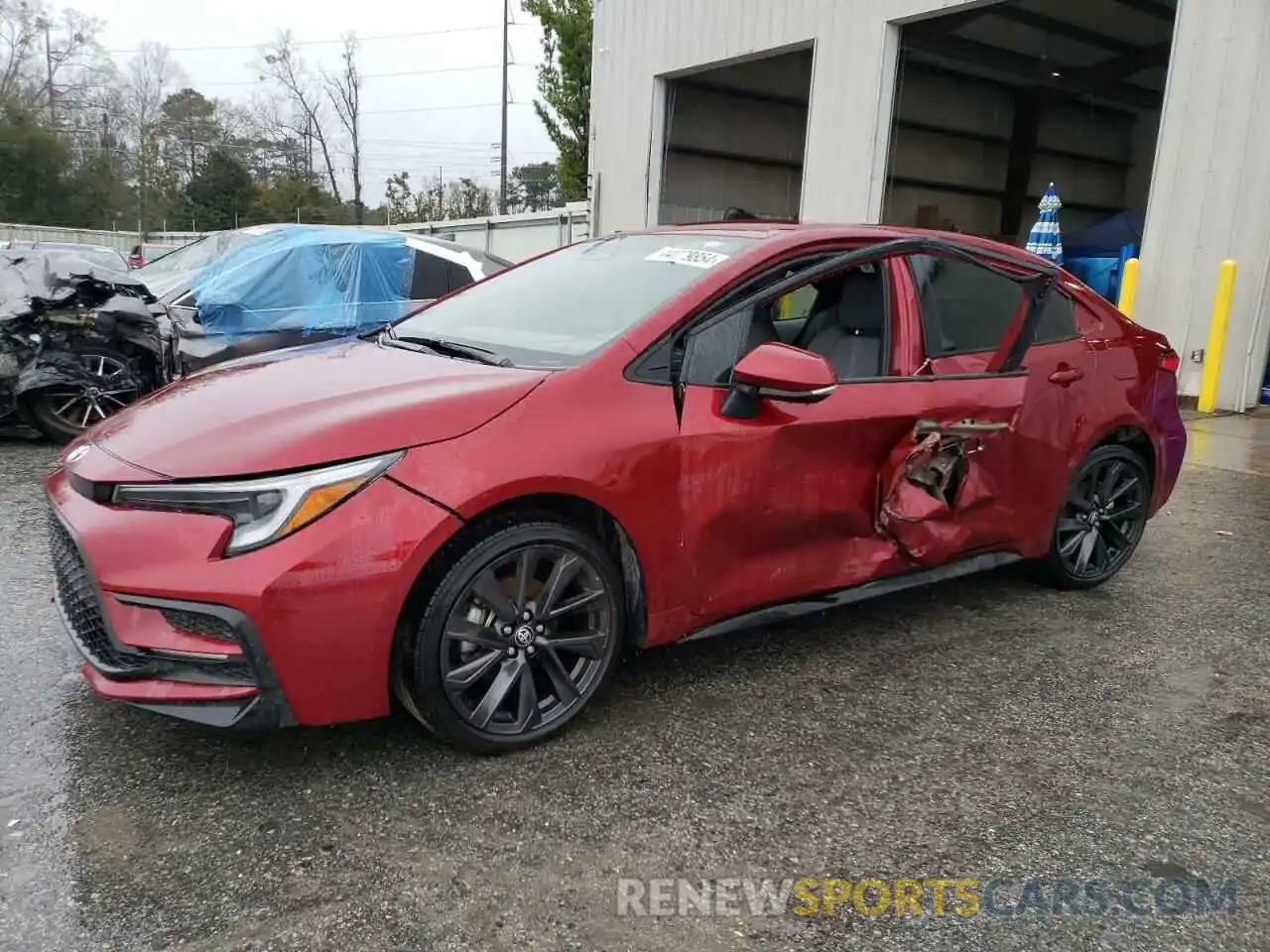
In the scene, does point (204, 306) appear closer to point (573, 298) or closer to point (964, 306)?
point (573, 298)

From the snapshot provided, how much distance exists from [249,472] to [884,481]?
6.86ft

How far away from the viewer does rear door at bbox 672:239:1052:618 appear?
292 cm

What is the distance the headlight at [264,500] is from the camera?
2.28 m

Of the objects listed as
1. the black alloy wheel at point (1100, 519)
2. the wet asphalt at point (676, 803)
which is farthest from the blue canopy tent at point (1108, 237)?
the wet asphalt at point (676, 803)

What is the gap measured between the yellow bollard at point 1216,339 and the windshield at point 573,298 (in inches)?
316

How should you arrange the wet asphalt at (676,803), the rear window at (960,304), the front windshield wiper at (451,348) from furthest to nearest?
the rear window at (960,304)
the front windshield wiper at (451,348)
the wet asphalt at (676,803)

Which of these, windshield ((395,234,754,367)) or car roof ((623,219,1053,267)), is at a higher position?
car roof ((623,219,1053,267))

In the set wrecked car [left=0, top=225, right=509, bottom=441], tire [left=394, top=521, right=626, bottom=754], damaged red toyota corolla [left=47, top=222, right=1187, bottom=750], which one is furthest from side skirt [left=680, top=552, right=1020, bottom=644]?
wrecked car [left=0, top=225, right=509, bottom=441]

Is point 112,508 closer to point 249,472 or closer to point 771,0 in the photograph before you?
point 249,472

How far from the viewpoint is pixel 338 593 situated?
7.54 feet

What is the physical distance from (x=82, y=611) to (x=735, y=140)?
17398mm

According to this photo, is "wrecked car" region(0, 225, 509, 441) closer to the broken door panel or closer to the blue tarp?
the blue tarp

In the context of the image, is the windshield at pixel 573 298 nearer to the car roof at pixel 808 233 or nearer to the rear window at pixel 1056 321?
the car roof at pixel 808 233

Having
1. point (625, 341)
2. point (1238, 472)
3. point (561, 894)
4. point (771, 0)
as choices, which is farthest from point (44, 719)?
point (771, 0)
